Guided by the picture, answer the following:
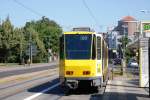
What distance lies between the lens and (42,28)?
166 metres

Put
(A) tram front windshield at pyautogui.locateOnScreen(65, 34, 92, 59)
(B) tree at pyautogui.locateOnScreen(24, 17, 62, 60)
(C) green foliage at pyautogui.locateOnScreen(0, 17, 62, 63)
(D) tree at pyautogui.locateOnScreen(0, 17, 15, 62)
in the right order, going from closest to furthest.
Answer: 1. (A) tram front windshield at pyautogui.locateOnScreen(65, 34, 92, 59)
2. (D) tree at pyautogui.locateOnScreen(0, 17, 15, 62)
3. (C) green foliage at pyautogui.locateOnScreen(0, 17, 62, 63)
4. (B) tree at pyautogui.locateOnScreen(24, 17, 62, 60)

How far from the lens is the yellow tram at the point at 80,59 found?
24.5m

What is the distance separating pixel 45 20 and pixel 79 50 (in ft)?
524

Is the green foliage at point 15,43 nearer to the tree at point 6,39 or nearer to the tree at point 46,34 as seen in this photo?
the tree at point 6,39

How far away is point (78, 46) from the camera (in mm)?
24812

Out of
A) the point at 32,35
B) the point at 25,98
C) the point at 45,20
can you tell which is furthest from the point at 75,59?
the point at 45,20

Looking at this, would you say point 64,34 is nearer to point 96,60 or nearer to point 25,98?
point 96,60

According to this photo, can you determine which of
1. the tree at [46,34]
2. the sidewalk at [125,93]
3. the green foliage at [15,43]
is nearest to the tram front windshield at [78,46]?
the sidewalk at [125,93]

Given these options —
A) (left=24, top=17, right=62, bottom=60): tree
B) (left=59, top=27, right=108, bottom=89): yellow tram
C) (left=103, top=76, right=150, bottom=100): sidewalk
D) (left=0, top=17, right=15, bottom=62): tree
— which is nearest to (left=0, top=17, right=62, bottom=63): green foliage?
(left=0, top=17, right=15, bottom=62): tree

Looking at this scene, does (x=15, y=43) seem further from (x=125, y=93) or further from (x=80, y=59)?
(x=80, y=59)

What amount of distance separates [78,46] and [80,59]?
0.65 meters

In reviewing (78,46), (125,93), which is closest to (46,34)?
(125,93)

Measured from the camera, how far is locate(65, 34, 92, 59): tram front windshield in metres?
24.7

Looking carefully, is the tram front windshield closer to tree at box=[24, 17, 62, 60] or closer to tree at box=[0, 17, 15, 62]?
tree at box=[0, 17, 15, 62]
